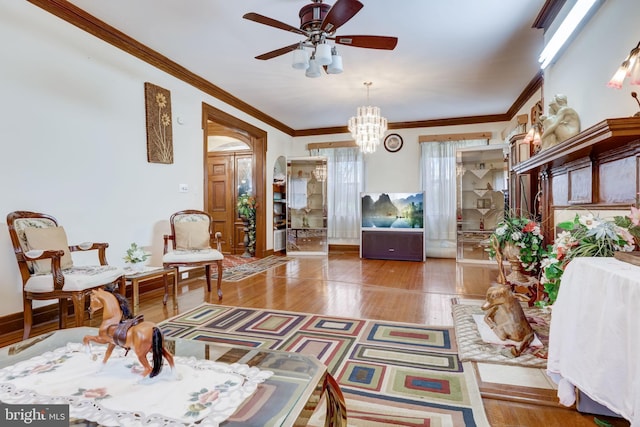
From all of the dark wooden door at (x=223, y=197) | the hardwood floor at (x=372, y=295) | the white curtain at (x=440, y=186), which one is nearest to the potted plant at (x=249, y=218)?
the dark wooden door at (x=223, y=197)

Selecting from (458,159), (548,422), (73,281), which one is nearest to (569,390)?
(548,422)

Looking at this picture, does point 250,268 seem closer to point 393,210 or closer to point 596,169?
point 393,210

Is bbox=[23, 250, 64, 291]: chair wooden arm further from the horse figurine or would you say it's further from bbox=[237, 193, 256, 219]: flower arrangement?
bbox=[237, 193, 256, 219]: flower arrangement

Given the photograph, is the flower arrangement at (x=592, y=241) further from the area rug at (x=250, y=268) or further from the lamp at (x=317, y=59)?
the area rug at (x=250, y=268)

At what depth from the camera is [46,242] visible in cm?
255

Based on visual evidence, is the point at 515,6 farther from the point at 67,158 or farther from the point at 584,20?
the point at 67,158

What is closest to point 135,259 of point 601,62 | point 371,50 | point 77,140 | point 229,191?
point 77,140

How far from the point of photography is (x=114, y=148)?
11.1 feet

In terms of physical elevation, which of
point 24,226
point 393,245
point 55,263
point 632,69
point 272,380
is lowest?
point 393,245

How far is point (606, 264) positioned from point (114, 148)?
397cm

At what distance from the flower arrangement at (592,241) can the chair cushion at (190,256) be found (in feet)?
10.00

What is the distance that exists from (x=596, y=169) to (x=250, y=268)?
175 inches

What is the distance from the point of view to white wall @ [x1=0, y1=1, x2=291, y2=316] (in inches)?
101

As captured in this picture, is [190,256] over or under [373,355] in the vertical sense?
over
